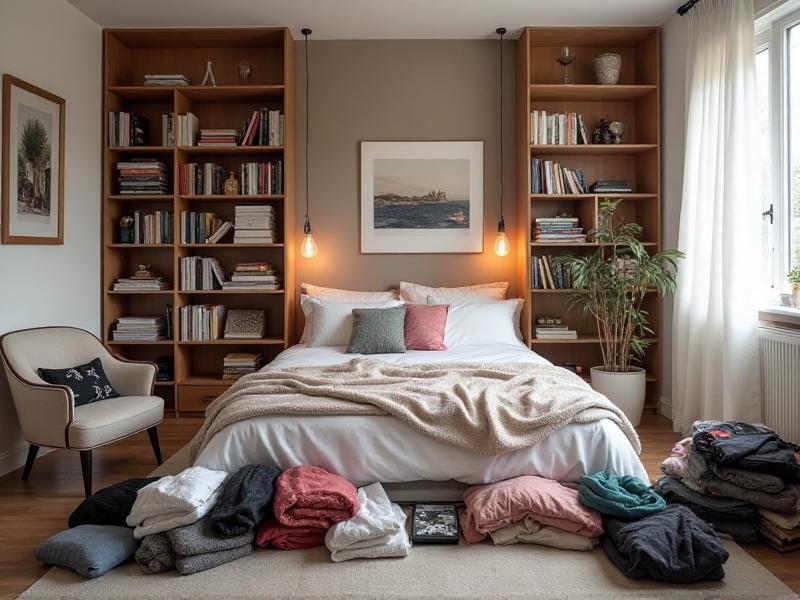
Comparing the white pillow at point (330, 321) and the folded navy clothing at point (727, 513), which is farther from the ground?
the white pillow at point (330, 321)

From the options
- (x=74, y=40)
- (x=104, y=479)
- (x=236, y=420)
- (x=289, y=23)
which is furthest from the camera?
(x=289, y=23)

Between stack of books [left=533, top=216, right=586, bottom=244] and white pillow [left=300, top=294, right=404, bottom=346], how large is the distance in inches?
45.9

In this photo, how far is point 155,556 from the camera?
7.97 feet

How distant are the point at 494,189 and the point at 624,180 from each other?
1.00 meters

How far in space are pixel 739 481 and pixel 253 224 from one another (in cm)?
350

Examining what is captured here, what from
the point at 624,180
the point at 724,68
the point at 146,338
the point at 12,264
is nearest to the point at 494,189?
the point at 624,180

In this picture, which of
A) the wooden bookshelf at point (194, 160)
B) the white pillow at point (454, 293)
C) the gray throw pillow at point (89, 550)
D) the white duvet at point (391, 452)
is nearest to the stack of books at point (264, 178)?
the wooden bookshelf at point (194, 160)

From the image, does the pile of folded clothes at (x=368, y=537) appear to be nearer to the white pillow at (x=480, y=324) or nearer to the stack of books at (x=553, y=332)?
the white pillow at (x=480, y=324)

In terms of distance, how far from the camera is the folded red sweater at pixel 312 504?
8.43ft

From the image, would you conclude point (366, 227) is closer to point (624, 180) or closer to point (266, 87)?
point (266, 87)

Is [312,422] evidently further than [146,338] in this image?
No

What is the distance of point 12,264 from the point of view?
3682 millimetres

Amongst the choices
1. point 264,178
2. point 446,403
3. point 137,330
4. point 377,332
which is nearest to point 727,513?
point 446,403

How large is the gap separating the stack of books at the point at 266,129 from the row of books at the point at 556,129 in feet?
6.00
